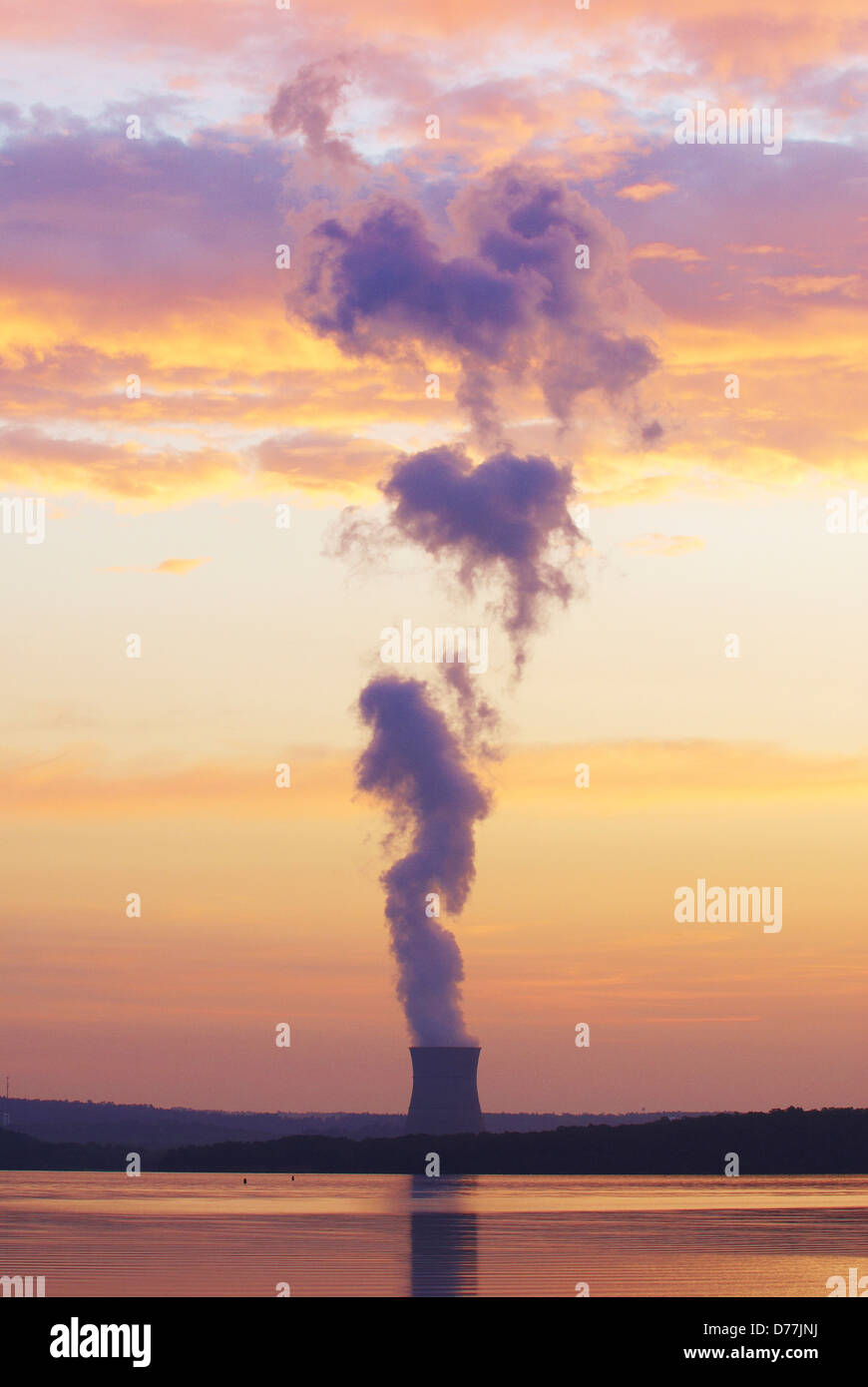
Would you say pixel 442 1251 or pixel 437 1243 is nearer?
pixel 442 1251

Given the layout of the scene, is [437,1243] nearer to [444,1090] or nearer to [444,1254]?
[444,1254]

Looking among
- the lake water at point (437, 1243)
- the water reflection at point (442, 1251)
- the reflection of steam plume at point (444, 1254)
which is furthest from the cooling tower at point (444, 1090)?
the reflection of steam plume at point (444, 1254)

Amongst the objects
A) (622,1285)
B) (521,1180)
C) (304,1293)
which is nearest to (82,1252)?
(304,1293)

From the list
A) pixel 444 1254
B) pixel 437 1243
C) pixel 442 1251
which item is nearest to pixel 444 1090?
pixel 437 1243

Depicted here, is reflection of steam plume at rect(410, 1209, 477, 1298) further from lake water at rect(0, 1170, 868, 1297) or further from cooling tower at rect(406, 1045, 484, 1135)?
cooling tower at rect(406, 1045, 484, 1135)

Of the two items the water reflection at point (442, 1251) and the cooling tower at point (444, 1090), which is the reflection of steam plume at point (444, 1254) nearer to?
the water reflection at point (442, 1251)

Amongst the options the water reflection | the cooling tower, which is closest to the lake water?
the water reflection
